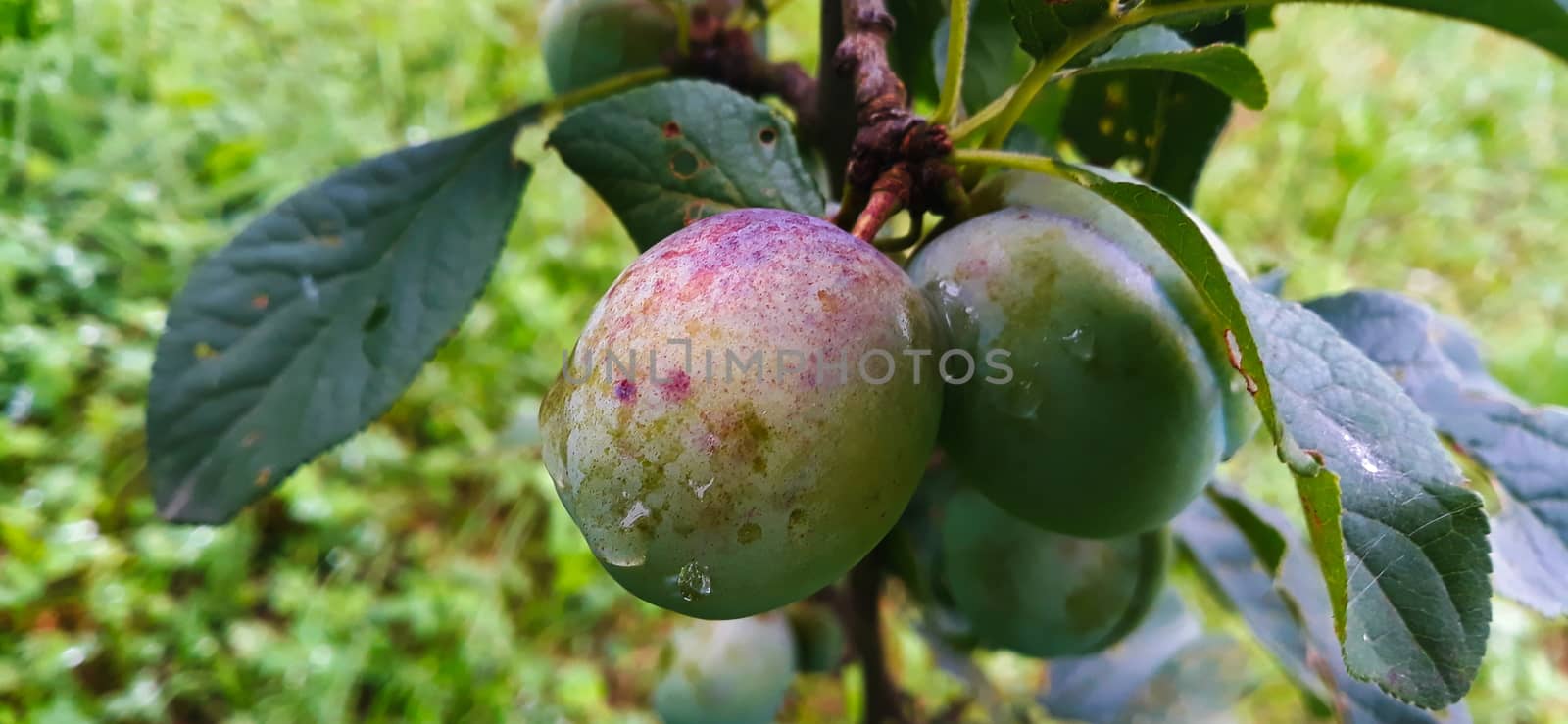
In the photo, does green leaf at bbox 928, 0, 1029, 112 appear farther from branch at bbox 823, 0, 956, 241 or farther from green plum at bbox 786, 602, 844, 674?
green plum at bbox 786, 602, 844, 674

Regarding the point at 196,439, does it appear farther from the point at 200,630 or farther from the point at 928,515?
the point at 200,630

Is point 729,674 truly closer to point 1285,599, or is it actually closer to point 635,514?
point 1285,599

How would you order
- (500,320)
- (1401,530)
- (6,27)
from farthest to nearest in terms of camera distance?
1. (500,320)
2. (6,27)
3. (1401,530)

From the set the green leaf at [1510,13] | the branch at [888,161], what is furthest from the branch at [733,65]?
the green leaf at [1510,13]

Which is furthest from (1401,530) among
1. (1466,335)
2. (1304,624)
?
(1466,335)

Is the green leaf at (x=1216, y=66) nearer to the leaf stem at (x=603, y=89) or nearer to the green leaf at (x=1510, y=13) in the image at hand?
the green leaf at (x=1510, y=13)

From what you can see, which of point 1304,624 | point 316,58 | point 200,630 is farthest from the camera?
point 316,58
